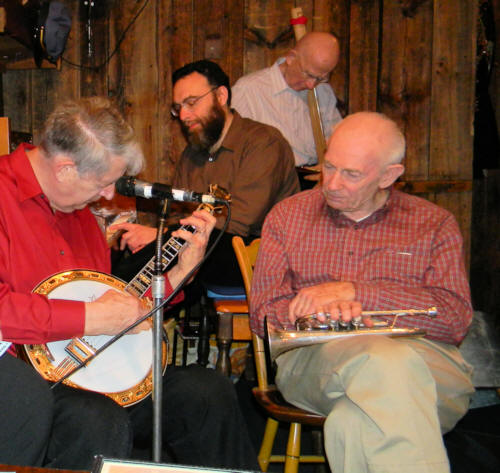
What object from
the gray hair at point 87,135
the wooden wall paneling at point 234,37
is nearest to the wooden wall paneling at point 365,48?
the wooden wall paneling at point 234,37

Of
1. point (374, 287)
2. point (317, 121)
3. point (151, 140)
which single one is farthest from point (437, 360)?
point (151, 140)

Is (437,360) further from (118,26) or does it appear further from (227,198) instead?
(118,26)

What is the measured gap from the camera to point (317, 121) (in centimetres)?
389

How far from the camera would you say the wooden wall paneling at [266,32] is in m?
4.03

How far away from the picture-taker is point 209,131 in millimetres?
3240

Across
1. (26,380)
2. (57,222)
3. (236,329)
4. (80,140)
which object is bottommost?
(236,329)

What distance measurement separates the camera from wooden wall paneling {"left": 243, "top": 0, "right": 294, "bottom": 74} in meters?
4.03

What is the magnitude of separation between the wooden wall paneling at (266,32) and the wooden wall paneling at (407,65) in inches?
25.1

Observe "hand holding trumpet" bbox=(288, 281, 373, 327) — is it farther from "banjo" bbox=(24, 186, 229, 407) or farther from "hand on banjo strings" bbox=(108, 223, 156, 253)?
"hand on banjo strings" bbox=(108, 223, 156, 253)

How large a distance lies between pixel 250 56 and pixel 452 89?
1.36 meters

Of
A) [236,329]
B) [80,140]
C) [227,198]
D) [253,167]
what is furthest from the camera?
[253,167]

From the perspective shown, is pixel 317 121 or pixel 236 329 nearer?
pixel 236 329

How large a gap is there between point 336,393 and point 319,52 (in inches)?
94.0

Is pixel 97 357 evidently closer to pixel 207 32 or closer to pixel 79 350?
pixel 79 350
